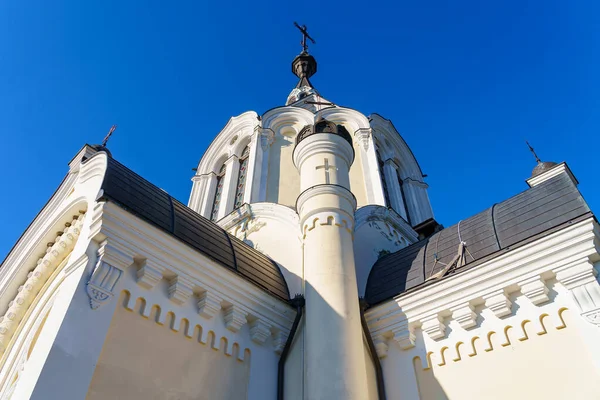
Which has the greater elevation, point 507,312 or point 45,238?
point 45,238

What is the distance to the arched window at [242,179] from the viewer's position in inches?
463

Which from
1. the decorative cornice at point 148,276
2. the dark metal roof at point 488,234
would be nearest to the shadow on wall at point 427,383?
the dark metal roof at point 488,234

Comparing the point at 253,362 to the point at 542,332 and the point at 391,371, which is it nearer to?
the point at 391,371

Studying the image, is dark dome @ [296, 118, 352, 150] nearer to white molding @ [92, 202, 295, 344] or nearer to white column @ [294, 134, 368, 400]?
white column @ [294, 134, 368, 400]

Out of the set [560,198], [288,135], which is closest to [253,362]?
[560,198]

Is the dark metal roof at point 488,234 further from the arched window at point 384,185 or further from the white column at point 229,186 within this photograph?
the white column at point 229,186

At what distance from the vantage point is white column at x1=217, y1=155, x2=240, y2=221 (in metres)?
11.6

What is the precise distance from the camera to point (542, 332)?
5230 mm

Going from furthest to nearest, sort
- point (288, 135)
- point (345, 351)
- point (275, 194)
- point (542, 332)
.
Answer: point (288, 135) < point (275, 194) < point (345, 351) < point (542, 332)

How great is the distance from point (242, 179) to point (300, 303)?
246 inches

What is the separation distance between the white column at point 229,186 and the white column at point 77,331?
19.2 ft

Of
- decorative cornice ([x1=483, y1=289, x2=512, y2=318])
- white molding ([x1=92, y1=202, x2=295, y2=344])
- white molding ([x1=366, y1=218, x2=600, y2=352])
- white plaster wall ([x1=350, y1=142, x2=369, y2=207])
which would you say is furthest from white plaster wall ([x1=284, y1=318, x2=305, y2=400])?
white plaster wall ([x1=350, y1=142, x2=369, y2=207])

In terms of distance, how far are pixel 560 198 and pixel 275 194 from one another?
20.9 ft

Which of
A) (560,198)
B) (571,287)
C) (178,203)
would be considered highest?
(178,203)
